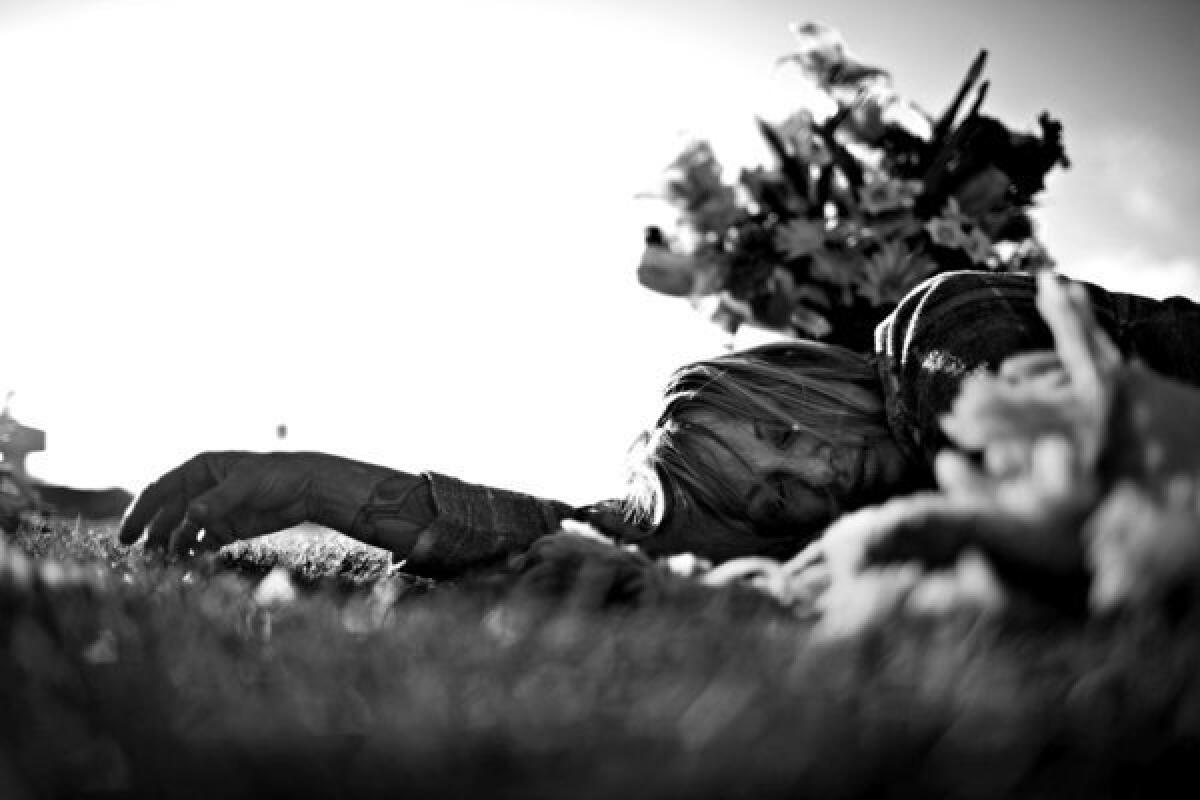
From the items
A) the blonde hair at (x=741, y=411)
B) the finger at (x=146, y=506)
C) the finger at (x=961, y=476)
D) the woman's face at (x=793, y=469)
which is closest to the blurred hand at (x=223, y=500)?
the finger at (x=146, y=506)

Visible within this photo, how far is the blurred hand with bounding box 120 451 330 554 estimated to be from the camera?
1.40 m

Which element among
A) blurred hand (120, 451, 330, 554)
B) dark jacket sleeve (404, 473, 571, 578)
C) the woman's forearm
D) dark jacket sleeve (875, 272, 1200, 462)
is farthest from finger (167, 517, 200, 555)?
dark jacket sleeve (875, 272, 1200, 462)

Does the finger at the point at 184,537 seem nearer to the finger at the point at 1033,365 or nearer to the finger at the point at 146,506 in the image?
the finger at the point at 146,506

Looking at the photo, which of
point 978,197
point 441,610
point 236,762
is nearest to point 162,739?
point 236,762

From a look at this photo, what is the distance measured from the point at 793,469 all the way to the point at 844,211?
1.08 meters

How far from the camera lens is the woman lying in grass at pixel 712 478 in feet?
4.68

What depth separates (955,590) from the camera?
47cm

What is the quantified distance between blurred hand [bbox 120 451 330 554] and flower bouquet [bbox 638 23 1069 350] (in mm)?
1215

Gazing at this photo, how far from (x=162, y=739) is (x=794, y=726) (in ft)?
0.82

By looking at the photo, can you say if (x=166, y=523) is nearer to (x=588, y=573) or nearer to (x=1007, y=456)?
(x=588, y=573)

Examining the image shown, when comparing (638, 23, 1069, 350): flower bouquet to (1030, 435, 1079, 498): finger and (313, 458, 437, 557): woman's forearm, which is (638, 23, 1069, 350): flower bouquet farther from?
(1030, 435, 1079, 498): finger

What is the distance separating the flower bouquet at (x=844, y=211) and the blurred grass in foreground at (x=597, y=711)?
72.2 inches

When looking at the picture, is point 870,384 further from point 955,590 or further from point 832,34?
point 832,34

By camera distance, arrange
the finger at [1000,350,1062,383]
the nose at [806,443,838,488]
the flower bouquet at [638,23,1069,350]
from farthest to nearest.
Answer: the flower bouquet at [638,23,1069,350]
the nose at [806,443,838,488]
the finger at [1000,350,1062,383]
